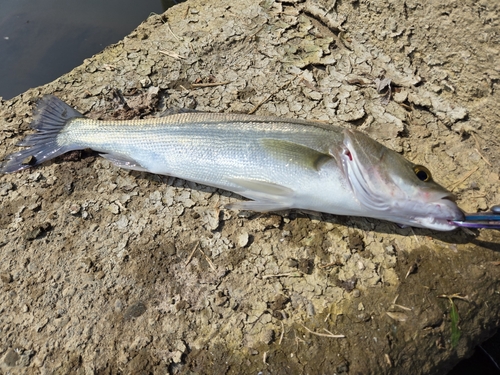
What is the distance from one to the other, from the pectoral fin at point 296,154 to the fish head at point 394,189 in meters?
0.20

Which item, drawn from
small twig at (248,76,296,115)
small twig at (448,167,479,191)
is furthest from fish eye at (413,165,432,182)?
small twig at (248,76,296,115)

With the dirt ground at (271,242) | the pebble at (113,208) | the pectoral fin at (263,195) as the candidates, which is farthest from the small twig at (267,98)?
the pebble at (113,208)

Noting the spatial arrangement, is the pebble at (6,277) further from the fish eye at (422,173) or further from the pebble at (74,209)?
the fish eye at (422,173)

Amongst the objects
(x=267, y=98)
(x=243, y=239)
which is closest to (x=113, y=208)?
(x=243, y=239)

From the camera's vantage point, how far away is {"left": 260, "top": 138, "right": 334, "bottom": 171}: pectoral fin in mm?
3459

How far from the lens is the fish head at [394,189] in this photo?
3250 millimetres

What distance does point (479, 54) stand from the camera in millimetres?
3668

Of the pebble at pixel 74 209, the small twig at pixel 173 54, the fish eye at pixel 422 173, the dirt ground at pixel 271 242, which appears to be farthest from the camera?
the small twig at pixel 173 54

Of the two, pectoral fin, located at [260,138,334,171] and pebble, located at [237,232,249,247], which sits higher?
pectoral fin, located at [260,138,334,171]

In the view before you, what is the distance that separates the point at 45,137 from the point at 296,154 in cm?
274

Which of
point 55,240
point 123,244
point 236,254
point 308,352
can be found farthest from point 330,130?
point 55,240

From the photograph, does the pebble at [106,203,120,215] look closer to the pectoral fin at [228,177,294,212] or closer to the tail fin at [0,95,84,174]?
the tail fin at [0,95,84,174]

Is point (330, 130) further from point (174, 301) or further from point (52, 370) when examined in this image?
point (52, 370)

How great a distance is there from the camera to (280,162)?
139 inches
